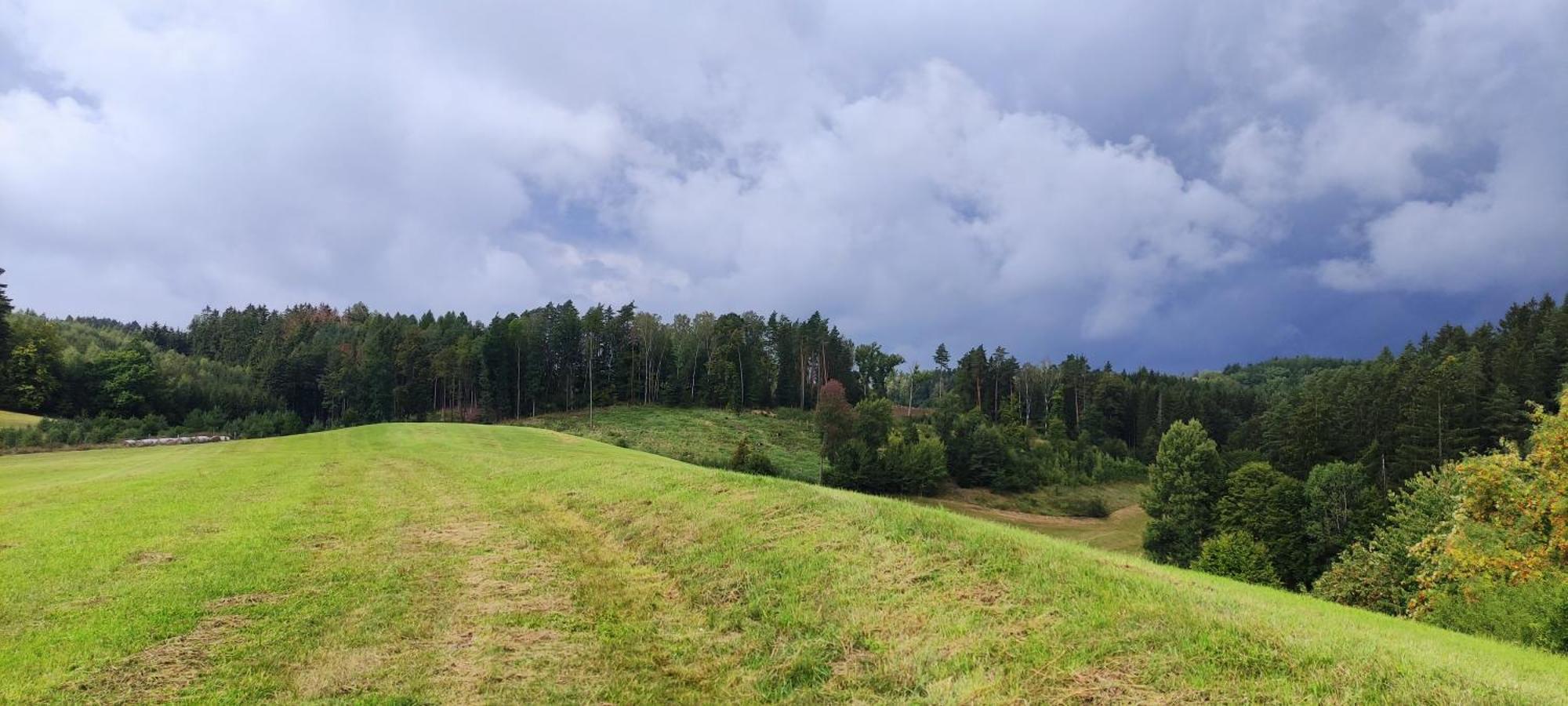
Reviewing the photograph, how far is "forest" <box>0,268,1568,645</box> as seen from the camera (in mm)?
53531

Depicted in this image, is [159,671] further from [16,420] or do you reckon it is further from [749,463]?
[16,420]

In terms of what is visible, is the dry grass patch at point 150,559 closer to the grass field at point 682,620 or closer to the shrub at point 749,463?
the grass field at point 682,620

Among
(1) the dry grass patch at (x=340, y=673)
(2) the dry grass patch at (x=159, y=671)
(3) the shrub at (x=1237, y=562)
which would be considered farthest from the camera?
(3) the shrub at (x=1237, y=562)

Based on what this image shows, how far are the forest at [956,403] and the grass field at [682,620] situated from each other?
463 inches

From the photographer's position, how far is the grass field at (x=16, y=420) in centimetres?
5784

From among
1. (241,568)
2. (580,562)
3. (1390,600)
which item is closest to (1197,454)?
(1390,600)

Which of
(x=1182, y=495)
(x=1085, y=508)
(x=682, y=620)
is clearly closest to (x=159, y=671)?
(x=682, y=620)

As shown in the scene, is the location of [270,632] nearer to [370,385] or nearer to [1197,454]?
[1197,454]

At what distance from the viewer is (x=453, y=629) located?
9266mm

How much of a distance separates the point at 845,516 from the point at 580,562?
499cm

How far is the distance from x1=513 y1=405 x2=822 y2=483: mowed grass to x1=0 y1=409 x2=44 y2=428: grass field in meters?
46.2

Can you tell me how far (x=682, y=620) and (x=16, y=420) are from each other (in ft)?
274

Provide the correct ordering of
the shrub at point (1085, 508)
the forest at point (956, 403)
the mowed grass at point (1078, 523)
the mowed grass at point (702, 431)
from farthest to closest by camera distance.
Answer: the shrub at point (1085, 508) → the mowed grass at point (702, 431) → the mowed grass at point (1078, 523) → the forest at point (956, 403)

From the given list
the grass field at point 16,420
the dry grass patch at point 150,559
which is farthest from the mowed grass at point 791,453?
the dry grass patch at point 150,559
